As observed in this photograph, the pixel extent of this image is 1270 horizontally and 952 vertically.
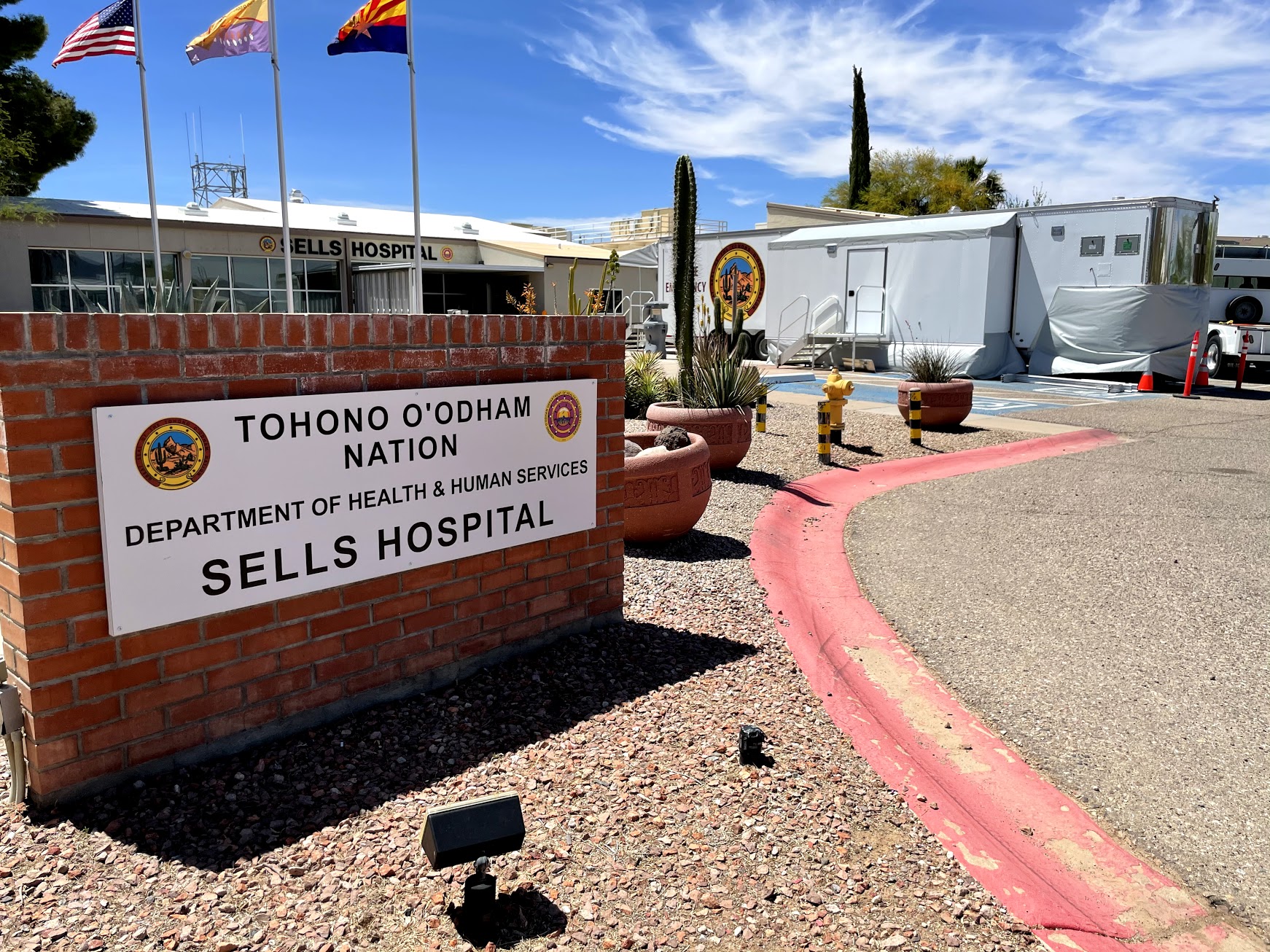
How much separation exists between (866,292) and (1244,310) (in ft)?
43.8

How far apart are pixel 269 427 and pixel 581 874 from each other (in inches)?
76.5

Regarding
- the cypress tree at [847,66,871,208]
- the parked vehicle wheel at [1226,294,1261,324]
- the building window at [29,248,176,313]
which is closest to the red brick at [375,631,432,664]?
the building window at [29,248,176,313]

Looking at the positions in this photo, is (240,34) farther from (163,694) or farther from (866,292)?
(866,292)

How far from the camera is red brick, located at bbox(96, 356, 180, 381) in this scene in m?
3.11

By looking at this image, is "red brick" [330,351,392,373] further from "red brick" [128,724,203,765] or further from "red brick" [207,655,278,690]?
"red brick" [128,724,203,765]

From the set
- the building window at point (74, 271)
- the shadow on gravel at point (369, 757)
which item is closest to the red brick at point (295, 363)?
the shadow on gravel at point (369, 757)

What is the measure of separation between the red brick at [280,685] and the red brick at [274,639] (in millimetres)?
112

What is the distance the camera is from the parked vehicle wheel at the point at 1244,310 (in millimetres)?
28438

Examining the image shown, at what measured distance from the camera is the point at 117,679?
3.21 meters

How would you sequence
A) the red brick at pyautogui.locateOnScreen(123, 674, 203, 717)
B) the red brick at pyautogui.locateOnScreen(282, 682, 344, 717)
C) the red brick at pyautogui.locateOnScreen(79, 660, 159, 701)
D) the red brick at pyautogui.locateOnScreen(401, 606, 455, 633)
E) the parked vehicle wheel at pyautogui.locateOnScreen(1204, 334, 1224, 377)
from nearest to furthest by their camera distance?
the red brick at pyautogui.locateOnScreen(79, 660, 159, 701) → the red brick at pyautogui.locateOnScreen(123, 674, 203, 717) → the red brick at pyautogui.locateOnScreen(282, 682, 344, 717) → the red brick at pyautogui.locateOnScreen(401, 606, 455, 633) → the parked vehicle wheel at pyautogui.locateOnScreen(1204, 334, 1224, 377)

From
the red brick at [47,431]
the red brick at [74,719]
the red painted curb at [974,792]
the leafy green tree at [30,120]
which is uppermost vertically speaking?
the leafy green tree at [30,120]

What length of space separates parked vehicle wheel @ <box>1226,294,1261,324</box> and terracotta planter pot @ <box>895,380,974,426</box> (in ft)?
65.7

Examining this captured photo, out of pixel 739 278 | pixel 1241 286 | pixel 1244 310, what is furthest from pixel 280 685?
pixel 1241 286

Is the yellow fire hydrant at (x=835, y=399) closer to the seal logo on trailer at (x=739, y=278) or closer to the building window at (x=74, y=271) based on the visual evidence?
the seal logo on trailer at (x=739, y=278)
